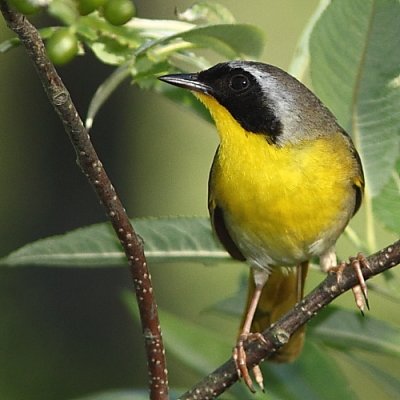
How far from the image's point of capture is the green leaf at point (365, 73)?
273 cm

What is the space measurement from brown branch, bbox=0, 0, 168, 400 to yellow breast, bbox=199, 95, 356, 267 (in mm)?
1079

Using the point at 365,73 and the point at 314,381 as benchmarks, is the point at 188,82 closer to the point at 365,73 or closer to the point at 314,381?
the point at 365,73

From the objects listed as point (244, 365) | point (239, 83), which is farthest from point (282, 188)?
point (244, 365)

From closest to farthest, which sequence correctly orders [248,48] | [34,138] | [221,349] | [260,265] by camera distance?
1. [248,48]
2. [221,349]
3. [260,265]
4. [34,138]

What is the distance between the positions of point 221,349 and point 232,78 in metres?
0.80

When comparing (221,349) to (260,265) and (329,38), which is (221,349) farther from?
(329,38)

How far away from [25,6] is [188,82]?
3.69ft

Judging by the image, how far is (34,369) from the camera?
25.1 feet

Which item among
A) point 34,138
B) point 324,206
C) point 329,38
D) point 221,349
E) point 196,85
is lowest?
point 34,138

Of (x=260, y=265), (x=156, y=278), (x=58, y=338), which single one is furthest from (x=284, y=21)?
(x=260, y=265)

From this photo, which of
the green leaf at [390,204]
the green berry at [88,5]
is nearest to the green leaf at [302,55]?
the green leaf at [390,204]

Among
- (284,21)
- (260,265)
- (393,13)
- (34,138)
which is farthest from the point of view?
(284,21)

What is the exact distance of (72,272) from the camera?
7848 mm

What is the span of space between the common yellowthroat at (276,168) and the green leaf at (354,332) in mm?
193
